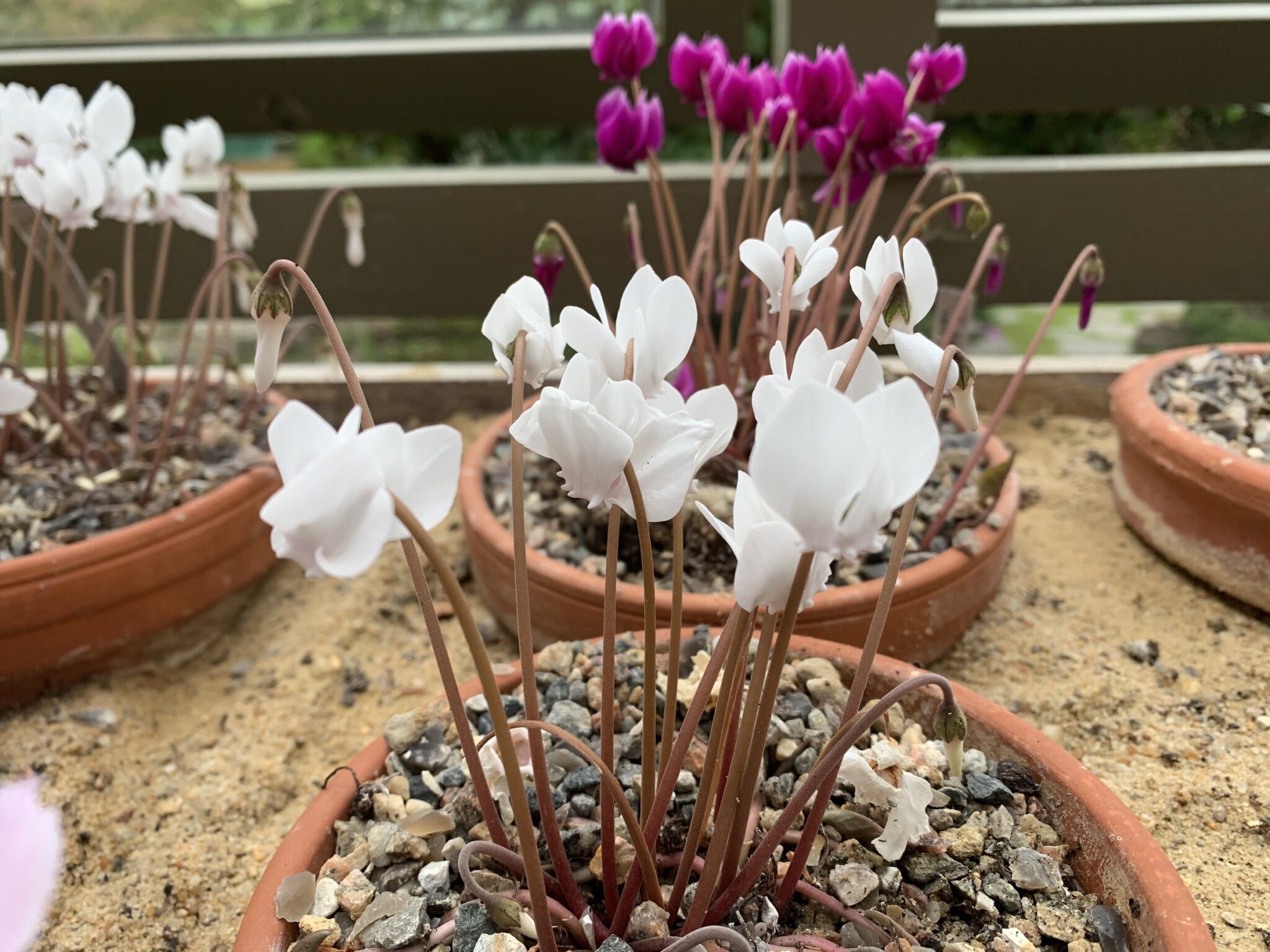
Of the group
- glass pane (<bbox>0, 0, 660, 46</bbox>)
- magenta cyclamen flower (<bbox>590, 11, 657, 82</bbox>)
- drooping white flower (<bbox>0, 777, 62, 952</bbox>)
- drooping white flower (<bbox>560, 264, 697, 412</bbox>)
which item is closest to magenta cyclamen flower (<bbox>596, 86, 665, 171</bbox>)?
magenta cyclamen flower (<bbox>590, 11, 657, 82</bbox>)

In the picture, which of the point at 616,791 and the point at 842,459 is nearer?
the point at 842,459

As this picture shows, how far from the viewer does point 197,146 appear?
131 centimetres

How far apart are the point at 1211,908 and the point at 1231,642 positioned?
0.44 m

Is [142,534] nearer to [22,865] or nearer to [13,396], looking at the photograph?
[13,396]

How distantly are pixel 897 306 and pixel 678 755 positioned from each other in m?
0.29

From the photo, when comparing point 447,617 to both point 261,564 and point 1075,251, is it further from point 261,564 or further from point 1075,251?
point 1075,251

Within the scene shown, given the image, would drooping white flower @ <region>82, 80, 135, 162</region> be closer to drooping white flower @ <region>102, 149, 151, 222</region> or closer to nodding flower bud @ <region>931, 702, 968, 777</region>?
drooping white flower @ <region>102, 149, 151, 222</region>

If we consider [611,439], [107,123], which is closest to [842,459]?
[611,439]

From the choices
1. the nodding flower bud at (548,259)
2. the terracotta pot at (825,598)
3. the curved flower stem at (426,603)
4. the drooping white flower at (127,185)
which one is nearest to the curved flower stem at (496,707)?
the curved flower stem at (426,603)

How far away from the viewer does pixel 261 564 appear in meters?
1.35

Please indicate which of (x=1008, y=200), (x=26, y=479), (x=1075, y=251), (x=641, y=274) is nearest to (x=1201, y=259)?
(x=1075, y=251)

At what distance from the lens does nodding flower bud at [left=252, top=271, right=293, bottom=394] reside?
1.63 feet

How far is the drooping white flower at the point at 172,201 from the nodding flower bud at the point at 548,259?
59 centimetres

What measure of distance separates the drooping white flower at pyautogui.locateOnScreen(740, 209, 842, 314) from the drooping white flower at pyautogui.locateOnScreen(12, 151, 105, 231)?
0.88m
